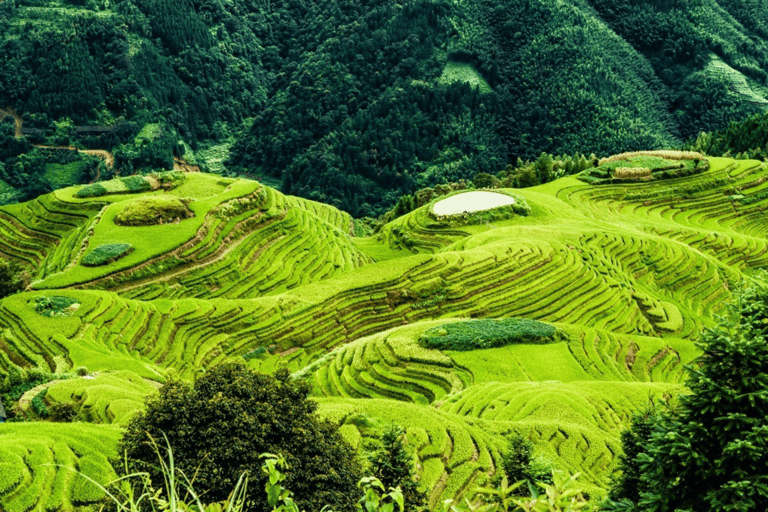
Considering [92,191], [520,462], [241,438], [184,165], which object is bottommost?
[184,165]

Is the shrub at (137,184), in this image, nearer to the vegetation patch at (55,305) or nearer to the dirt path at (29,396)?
the vegetation patch at (55,305)

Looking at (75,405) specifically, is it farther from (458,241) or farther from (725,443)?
(458,241)

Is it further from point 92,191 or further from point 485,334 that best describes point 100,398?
point 92,191

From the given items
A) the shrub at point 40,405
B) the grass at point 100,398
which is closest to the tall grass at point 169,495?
the grass at point 100,398

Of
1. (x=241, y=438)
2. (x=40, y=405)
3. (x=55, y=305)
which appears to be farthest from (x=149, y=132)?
(x=241, y=438)

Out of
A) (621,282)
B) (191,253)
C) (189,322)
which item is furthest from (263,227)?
(621,282)
